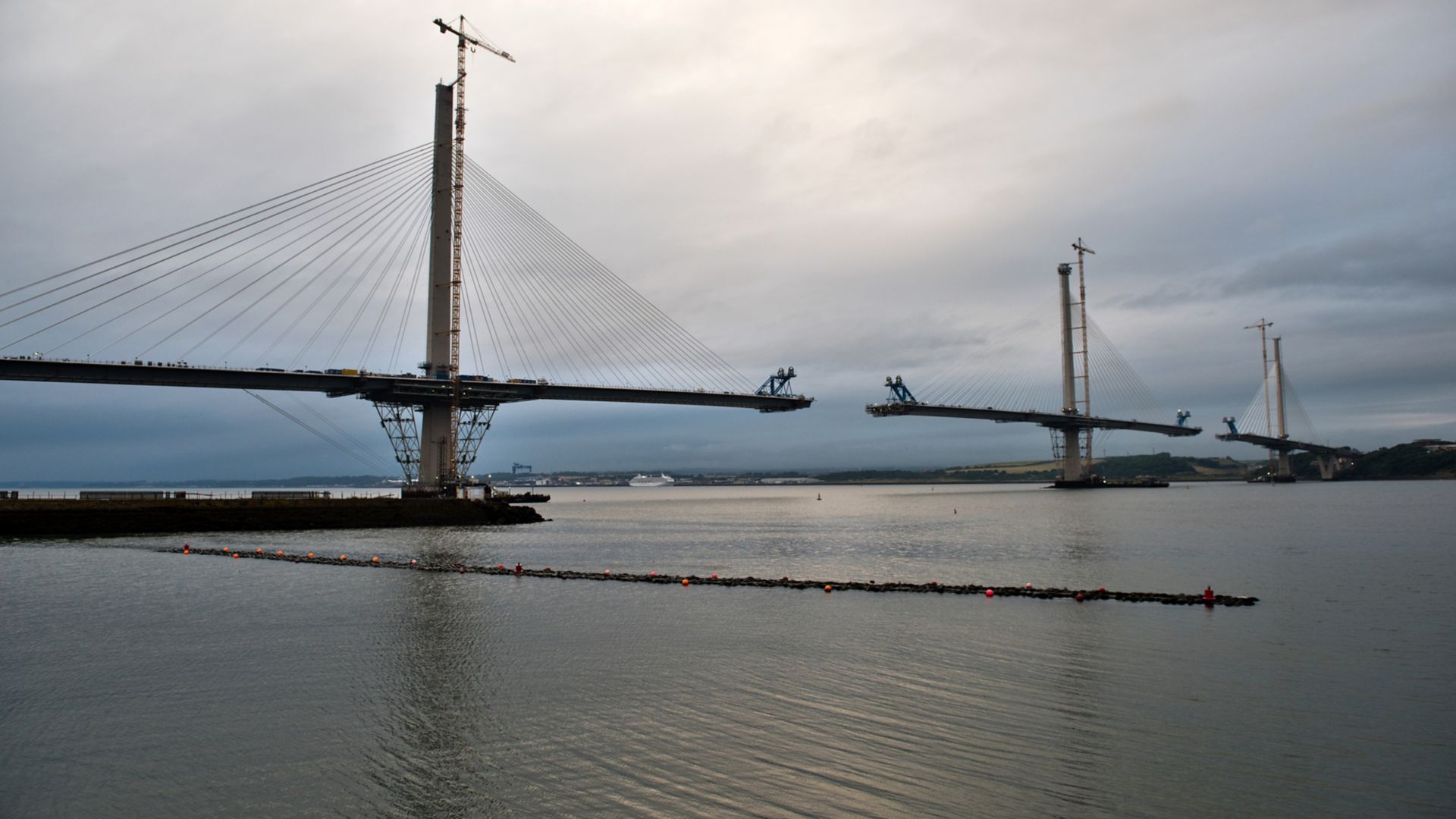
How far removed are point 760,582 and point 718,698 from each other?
14392mm

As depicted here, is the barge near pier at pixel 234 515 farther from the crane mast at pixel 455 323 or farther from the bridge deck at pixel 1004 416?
the bridge deck at pixel 1004 416

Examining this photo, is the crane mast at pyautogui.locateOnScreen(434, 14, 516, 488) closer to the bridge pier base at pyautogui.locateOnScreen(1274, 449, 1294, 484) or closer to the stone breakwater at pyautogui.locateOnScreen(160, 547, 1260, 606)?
the stone breakwater at pyautogui.locateOnScreen(160, 547, 1260, 606)

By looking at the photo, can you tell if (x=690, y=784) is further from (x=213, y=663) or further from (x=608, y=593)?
(x=608, y=593)

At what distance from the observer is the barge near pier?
4666 centimetres

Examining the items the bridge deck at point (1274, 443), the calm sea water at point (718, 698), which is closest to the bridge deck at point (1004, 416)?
the bridge deck at point (1274, 443)

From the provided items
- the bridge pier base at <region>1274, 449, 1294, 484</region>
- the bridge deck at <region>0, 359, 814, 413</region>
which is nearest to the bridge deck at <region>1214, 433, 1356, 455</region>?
the bridge pier base at <region>1274, 449, 1294, 484</region>

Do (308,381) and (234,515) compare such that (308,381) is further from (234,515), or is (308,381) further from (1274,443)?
(1274,443)

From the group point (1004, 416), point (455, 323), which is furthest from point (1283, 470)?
point (455, 323)

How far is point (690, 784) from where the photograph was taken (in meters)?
9.83

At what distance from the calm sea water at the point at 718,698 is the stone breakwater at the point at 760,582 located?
783mm

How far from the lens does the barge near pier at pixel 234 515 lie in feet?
153

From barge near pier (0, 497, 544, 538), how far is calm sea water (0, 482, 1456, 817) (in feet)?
68.3

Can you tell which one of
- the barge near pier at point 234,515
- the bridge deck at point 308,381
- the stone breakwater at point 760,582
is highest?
the bridge deck at point 308,381

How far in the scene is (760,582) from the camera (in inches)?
1100
